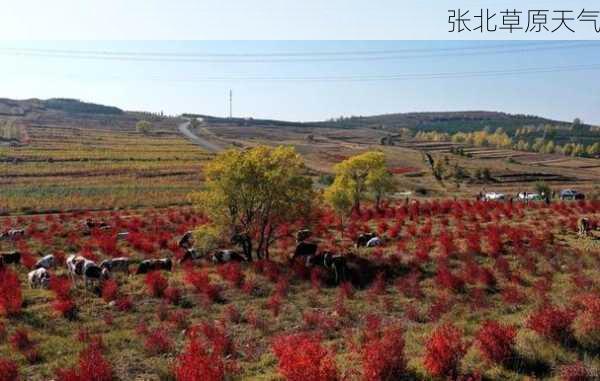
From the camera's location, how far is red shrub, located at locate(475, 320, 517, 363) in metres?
12.7

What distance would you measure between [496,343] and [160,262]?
19.2 m

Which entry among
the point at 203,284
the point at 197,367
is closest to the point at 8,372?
the point at 197,367

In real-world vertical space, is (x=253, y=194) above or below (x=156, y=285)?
above

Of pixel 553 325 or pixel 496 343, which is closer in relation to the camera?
pixel 496 343

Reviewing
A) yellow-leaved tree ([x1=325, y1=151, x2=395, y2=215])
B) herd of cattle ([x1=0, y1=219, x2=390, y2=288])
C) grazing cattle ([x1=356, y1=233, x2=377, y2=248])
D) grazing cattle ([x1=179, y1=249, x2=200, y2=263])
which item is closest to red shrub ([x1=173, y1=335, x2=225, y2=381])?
herd of cattle ([x1=0, y1=219, x2=390, y2=288])

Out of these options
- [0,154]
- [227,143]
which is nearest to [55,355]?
[0,154]

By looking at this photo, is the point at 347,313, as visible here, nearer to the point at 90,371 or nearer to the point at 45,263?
the point at 90,371

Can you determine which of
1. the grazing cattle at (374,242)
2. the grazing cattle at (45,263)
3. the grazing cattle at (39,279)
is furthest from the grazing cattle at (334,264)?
the grazing cattle at (45,263)

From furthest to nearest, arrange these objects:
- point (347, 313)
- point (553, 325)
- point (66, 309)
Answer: point (66, 309) < point (347, 313) < point (553, 325)

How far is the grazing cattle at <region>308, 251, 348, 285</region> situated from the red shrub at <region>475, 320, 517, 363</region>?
415 inches

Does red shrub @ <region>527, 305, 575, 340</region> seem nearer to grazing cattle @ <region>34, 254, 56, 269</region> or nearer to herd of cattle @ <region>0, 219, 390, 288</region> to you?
herd of cattle @ <region>0, 219, 390, 288</region>

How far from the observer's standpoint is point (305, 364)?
11.5 meters

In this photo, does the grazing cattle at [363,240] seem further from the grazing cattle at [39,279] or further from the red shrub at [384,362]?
the red shrub at [384,362]

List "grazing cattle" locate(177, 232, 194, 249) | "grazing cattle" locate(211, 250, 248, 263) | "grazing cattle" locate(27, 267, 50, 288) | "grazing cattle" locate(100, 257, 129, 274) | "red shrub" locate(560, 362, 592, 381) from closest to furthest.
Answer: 1. "red shrub" locate(560, 362, 592, 381)
2. "grazing cattle" locate(27, 267, 50, 288)
3. "grazing cattle" locate(100, 257, 129, 274)
4. "grazing cattle" locate(211, 250, 248, 263)
5. "grazing cattle" locate(177, 232, 194, 249)
